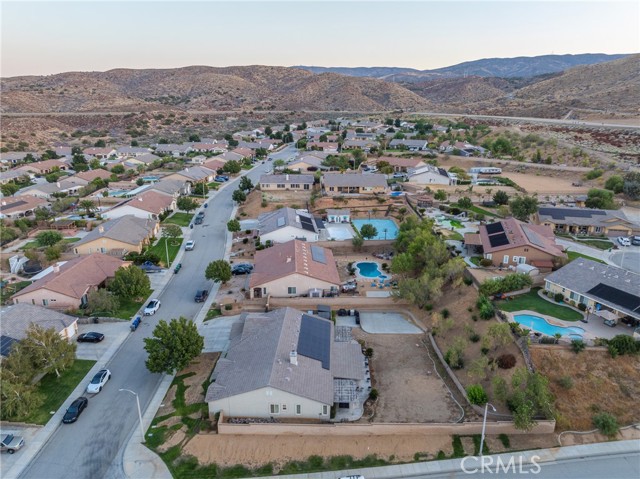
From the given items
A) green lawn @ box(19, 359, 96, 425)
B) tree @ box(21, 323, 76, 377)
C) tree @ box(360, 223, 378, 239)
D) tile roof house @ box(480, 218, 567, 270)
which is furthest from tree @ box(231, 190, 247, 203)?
tree @ box(21, 323, 76, 377)

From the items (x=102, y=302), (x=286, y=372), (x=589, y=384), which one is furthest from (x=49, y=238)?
(x=589, y=384)

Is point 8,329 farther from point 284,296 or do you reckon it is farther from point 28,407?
point 284,296

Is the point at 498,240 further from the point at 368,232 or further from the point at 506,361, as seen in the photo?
the point at 506,361

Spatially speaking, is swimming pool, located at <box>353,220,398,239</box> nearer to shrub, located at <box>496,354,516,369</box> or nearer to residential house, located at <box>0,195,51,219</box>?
shrub, located at <box>496,354,516,369</box>

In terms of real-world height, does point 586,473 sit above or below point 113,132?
below

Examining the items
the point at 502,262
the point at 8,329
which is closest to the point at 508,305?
the point at 502,262
